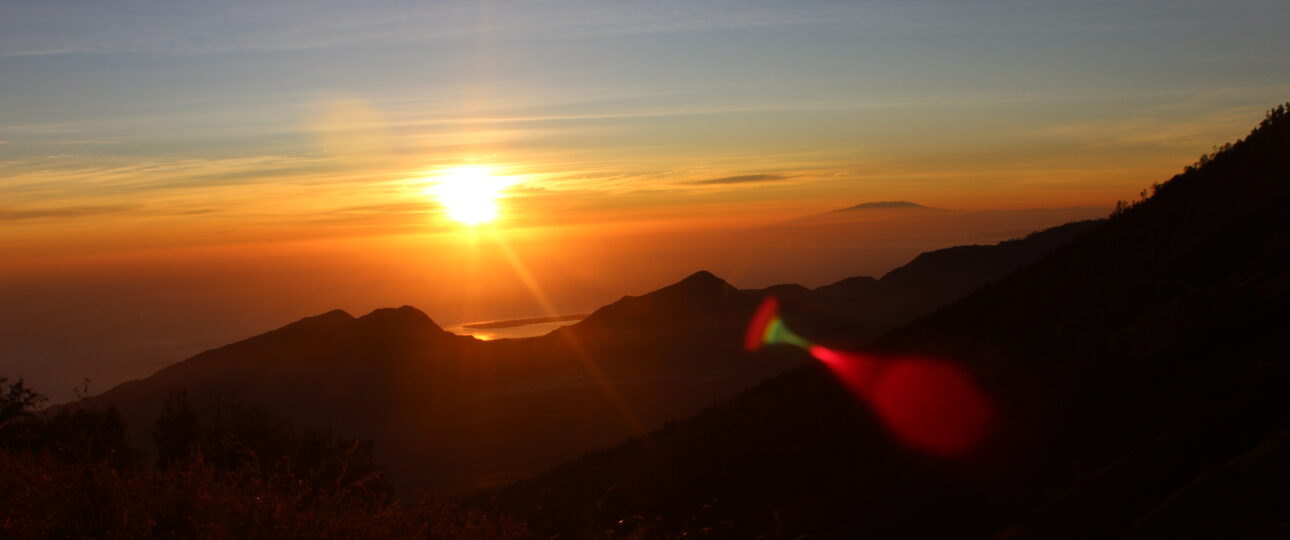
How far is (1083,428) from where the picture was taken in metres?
7.82

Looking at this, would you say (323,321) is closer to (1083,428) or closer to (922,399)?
(922,399)

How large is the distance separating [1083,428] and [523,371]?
47.2 meters

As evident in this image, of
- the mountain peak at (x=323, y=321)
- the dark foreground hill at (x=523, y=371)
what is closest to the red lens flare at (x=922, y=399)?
the dark foreground hill at (x=523, y=371)

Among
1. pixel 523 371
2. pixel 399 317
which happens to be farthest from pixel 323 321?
pixel 523 371

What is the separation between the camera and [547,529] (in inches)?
452

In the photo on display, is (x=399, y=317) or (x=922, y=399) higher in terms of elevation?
(x=399, y=317)

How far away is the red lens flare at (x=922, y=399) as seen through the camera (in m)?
9.53

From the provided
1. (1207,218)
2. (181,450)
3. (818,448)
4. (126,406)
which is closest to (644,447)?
(818,448)

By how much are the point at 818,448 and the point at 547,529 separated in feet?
12.5

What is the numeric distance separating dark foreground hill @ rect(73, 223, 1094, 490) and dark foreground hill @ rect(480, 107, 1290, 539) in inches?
821

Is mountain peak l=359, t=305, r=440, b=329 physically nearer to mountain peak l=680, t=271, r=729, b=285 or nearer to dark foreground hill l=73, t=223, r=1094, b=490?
dark foreground hill l=73, t=223, r=1094, b=490

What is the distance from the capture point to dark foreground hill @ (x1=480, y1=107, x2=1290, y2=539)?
6.20 m

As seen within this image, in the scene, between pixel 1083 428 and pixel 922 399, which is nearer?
pixel 1083 428

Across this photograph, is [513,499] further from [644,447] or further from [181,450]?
[181,450]
